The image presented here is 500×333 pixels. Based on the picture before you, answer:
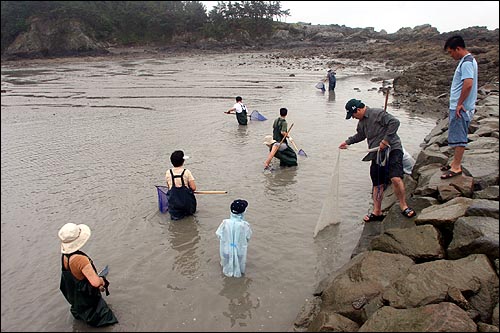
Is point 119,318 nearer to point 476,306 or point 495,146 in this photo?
point 476,306

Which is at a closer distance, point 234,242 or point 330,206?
point 234,242

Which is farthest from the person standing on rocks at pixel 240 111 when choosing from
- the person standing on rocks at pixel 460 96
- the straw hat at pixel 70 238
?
the straw hat at pixel 70 238

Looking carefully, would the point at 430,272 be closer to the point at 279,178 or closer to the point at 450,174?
the point at 450,174

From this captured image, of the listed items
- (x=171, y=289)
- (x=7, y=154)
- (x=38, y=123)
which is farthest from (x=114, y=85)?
(x=171, y=289)

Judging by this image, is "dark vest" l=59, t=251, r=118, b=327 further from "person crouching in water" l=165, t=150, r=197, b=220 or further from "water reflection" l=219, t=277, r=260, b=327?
"person crouching in water" l=165, t=150, r=197, b=220

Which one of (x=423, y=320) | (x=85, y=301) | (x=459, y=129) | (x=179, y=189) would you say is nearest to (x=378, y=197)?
(x=459, y=129)

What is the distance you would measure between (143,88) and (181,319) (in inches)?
944

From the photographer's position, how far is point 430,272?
416 cm

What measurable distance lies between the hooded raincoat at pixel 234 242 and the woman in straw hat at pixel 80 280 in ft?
5.53

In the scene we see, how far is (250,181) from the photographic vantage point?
30.6ft

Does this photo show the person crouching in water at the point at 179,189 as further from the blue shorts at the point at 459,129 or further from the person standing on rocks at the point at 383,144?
the blue shorts at the point at 459,129

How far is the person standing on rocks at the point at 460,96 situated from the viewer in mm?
5609

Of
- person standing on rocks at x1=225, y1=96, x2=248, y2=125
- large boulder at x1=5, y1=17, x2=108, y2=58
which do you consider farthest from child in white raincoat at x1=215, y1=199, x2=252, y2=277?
large boulder at x1=5, y1=17, x2=108, y2=58

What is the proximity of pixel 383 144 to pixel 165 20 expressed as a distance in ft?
273
